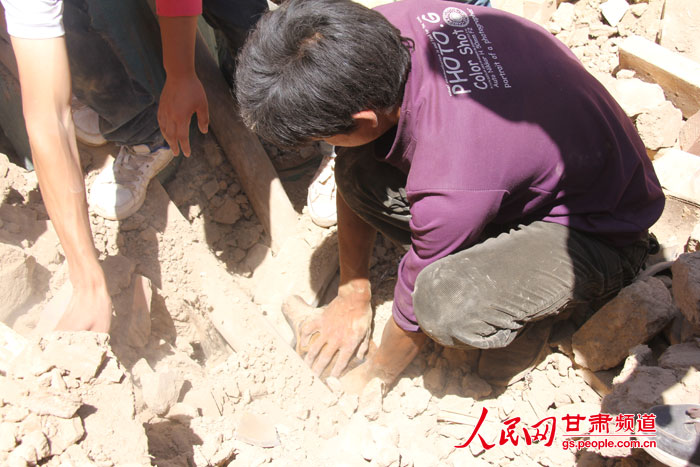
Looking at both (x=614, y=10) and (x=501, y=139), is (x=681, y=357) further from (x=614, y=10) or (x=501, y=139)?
(x=614, y=10)

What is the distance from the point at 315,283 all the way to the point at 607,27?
2335mm

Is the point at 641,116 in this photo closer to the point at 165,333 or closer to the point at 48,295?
the point at 165,333

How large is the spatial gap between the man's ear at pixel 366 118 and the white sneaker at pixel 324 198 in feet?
3.73

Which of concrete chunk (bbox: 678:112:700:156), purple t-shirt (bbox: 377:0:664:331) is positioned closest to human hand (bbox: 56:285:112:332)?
purple t-shirt (bbox: 377:0:664:331)

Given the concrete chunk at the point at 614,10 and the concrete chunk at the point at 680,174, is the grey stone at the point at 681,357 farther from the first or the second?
the concrete chunk at the point at 614,10

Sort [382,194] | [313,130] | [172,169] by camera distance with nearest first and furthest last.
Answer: [313,130] < [382,194] < [172,169]

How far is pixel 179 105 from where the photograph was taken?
193cm

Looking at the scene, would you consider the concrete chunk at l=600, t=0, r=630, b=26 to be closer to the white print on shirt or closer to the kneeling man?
the kneeling man

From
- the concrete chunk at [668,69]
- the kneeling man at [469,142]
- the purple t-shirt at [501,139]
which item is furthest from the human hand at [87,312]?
the concrete chunk at [668,69]

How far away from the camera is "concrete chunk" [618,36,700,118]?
8.81ft

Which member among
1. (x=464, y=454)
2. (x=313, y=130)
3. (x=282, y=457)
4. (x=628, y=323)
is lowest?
(x=464, y=454)

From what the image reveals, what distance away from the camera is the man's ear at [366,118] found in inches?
57.5

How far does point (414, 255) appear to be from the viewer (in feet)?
5.84

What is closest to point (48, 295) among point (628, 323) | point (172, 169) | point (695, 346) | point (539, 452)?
point (172, 169)
